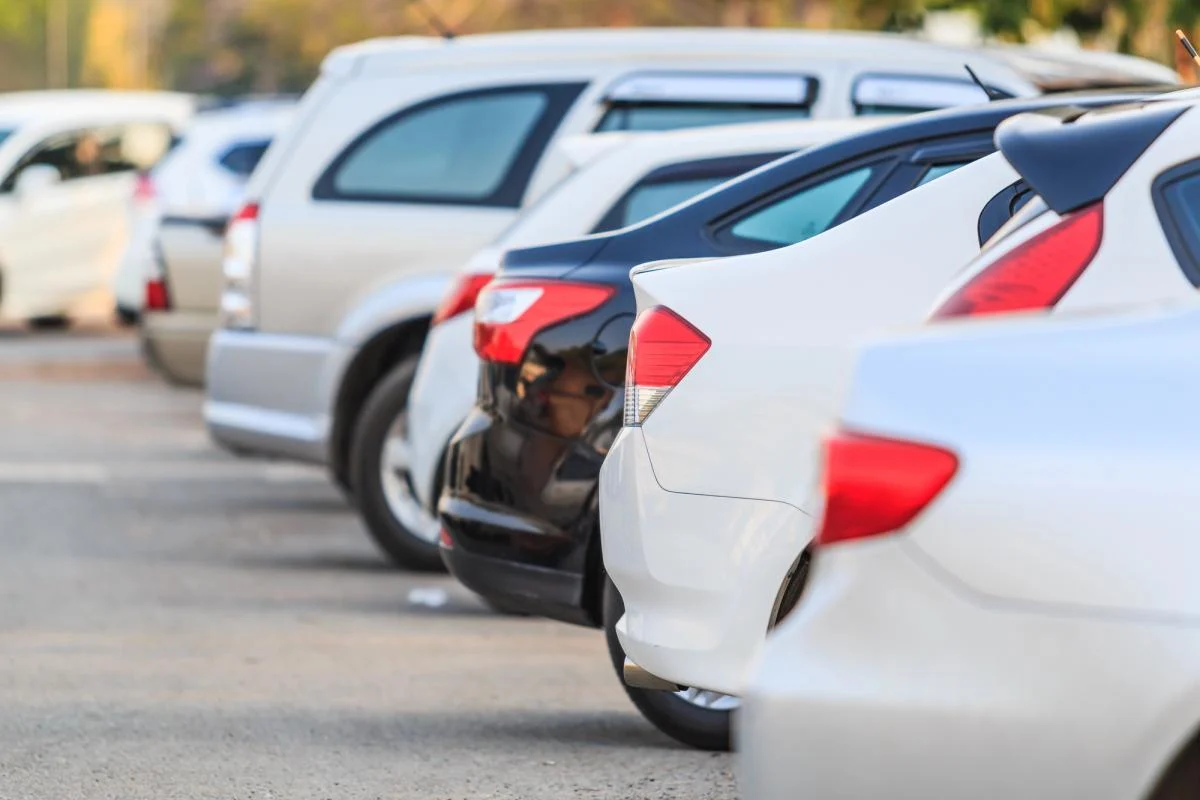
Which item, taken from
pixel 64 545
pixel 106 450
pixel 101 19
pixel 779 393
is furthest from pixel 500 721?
pixel 101 19

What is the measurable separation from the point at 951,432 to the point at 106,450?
11.3 metres

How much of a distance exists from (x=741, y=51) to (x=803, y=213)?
3.76 metres

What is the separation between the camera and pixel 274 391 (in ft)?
33.1

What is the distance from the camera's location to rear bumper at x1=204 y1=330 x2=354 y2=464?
9.91 meters

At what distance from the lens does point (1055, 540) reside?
3400mm

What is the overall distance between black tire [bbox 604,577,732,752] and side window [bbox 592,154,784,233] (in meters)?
1.59

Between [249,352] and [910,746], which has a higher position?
[910,746]

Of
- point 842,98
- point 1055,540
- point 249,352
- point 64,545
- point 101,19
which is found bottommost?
point 101,19

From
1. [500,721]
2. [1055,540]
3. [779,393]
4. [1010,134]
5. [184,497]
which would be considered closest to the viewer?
[1055,540]

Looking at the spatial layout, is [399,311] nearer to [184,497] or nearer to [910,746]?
[184,497]

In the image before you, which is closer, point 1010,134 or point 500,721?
point 1010,134

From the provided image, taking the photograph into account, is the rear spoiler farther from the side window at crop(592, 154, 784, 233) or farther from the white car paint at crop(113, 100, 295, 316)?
the white car paint at crop(113, 100, 295, 316)

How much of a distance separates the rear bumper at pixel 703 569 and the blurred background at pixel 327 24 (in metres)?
5.03

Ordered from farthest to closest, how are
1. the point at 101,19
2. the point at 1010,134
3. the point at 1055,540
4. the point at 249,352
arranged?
the point at 101,19
the point at 249,352
the point at 1010,134
the point at 1055,540
